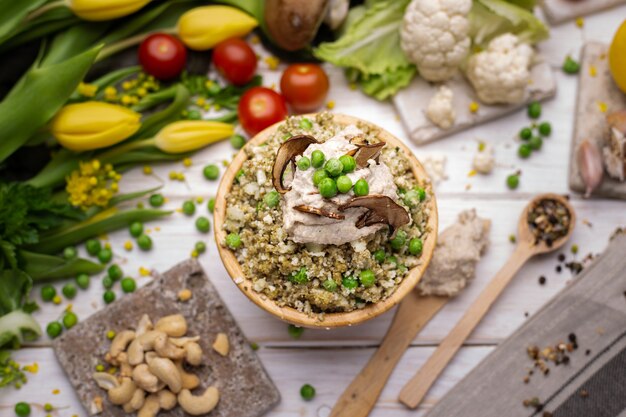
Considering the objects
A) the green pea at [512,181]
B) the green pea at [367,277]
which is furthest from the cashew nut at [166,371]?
the green pea at [512,181]

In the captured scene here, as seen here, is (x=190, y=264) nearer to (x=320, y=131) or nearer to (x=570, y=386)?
(x=320, y=131)

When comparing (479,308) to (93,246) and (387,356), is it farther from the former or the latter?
(93,246)

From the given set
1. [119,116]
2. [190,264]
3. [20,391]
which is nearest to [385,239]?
[190,264]

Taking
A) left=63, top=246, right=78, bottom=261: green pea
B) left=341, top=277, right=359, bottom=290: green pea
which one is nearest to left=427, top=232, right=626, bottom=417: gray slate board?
left=341, top=277, right=359, bottom=290: green pea

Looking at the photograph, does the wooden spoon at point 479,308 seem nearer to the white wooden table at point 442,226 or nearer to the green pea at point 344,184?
the white wooden table at point 442,226

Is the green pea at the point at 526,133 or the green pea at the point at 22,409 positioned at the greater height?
the green pea at the point at 526,133

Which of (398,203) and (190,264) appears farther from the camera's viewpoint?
(190,264)

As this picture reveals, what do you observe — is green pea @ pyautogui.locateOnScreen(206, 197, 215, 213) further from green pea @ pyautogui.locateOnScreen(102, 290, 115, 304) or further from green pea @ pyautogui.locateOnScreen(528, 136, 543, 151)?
green pea @ pyautogui.locateOnScreen(528, 136, 543, 151)
